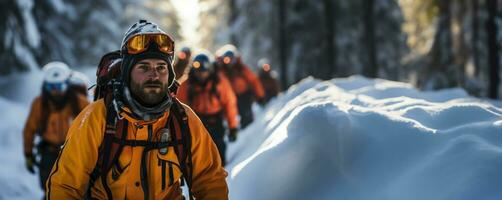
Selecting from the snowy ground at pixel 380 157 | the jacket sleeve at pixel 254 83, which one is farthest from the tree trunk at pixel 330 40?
the snowy ground at pixel 380 157

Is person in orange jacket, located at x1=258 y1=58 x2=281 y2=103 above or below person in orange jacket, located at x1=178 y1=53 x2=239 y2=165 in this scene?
below

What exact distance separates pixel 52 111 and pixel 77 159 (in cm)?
444

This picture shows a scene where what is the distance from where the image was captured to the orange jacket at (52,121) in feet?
25.7

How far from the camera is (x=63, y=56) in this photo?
26016mm

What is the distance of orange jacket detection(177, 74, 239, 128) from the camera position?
884 cm

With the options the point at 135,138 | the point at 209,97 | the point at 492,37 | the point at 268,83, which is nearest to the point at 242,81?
the point at 268,83

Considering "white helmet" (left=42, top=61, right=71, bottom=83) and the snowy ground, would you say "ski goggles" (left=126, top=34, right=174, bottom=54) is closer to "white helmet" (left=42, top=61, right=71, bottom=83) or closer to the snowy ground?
the snowy ground

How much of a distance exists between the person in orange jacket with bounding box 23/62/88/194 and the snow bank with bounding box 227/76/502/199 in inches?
124

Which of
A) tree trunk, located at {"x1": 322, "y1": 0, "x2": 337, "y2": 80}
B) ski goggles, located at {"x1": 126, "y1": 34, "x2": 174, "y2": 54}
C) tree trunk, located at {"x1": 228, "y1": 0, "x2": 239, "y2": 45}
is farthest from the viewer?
tree trunk, located at {"x1": 228, "y1": 0, "x2": 239, "y2": 45}

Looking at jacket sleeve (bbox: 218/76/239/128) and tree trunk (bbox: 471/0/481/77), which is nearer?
jacket sleeve (bbox: 218/76/239/128)

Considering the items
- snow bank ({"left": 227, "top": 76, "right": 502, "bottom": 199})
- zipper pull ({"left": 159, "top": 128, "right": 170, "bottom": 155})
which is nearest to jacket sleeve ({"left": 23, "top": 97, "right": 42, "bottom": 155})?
snow bank ({"left": 227, "top": 76, "right": 502, "bottom": 199})

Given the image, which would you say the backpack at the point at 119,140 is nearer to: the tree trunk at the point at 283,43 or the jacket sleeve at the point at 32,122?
the jacket sleeve at the point at 32,122

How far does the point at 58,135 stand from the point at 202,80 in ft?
6.84

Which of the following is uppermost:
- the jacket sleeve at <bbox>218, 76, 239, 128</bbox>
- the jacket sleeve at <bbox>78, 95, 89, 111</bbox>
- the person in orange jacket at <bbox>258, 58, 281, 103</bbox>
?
the jacket sleeve at <bbox>78, 95, 89, 111</bbox>
